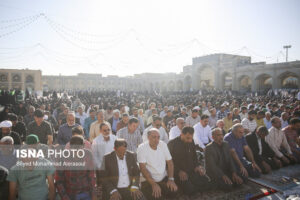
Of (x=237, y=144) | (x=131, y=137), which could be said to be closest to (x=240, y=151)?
(x=237, y=144)

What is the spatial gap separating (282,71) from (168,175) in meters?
29.9

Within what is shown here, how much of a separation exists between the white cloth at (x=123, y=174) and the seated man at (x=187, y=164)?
3.68 feet

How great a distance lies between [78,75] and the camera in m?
61.3

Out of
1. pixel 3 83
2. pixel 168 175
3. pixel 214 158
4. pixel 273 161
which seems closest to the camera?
pixel 168 175

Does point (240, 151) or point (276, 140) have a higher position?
point (276, 140)

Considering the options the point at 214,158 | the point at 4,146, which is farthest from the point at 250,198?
the point at 4,146

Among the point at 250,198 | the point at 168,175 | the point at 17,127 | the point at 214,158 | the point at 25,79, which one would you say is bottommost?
the point at 250,198

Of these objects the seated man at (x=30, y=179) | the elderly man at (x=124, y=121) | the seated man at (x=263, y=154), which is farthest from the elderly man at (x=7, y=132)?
the seated man at (x=263, y=154)

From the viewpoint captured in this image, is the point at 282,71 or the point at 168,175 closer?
the point at 168,175

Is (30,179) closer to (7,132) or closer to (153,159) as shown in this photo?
(153,159)

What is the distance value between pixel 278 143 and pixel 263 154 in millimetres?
569

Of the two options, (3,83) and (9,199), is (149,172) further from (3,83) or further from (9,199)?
(3,83)

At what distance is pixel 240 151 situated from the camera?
4.32 meters

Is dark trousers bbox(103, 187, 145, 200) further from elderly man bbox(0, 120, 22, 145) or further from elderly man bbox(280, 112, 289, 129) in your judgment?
elderly man bbox(280, 112, 289, 129)
